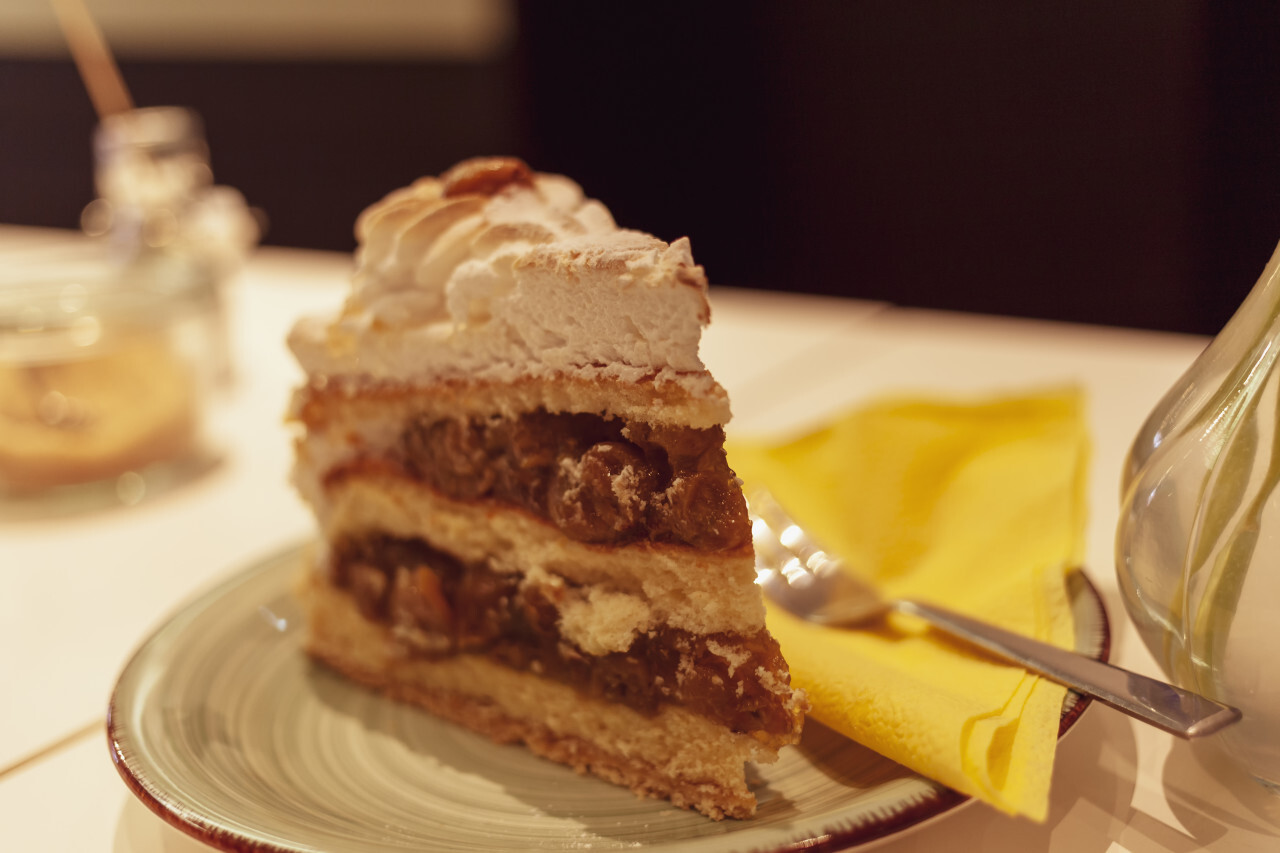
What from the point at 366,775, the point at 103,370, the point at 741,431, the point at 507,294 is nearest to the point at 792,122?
the point at 741,431

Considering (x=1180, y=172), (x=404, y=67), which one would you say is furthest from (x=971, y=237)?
(x=404, y=67)

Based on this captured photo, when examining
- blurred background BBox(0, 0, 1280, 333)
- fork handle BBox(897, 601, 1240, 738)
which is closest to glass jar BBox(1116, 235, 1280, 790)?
fork handle BBox(897, 601, 1240, 738)

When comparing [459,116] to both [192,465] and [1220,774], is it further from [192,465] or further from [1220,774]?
[1220,774]

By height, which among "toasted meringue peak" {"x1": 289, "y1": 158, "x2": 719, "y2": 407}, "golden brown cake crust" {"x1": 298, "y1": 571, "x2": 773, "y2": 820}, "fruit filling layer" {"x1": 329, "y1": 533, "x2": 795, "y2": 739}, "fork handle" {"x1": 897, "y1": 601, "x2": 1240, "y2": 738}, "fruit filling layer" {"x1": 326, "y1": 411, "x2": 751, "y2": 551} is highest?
"toasted meringue peak" {"x1": 289, "y1": 158, "x2": 719, "y2": 407}

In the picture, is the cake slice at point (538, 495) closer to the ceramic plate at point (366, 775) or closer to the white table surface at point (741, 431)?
the ceramic plate at point (366, 775)

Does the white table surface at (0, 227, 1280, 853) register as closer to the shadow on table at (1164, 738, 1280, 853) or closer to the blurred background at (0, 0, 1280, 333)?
the shadow on table at (1164, 738, 1280, 853)

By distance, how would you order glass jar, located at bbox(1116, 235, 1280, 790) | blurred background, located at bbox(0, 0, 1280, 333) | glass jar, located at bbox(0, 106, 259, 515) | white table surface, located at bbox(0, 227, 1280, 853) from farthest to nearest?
blurred background, located at bbox(0, 0, 1280, 333), glass jar, located at bbox(0, 106, 259, 515), white table surface, located at bbox(0, 227, 1280, 853), glass jar, located at bbox(1116, 235, 1280, 790)

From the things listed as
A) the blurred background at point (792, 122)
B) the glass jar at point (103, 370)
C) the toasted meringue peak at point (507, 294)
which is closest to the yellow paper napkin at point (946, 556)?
the toasted meringue peak at point (507, 294)

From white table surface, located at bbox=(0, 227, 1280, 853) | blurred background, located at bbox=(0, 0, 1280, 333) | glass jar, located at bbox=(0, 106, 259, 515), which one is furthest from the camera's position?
blurred background, located at bbox=(0, 0, 1280, 333)

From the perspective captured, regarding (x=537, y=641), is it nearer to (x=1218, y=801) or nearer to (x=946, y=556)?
(x=946, y=556)
